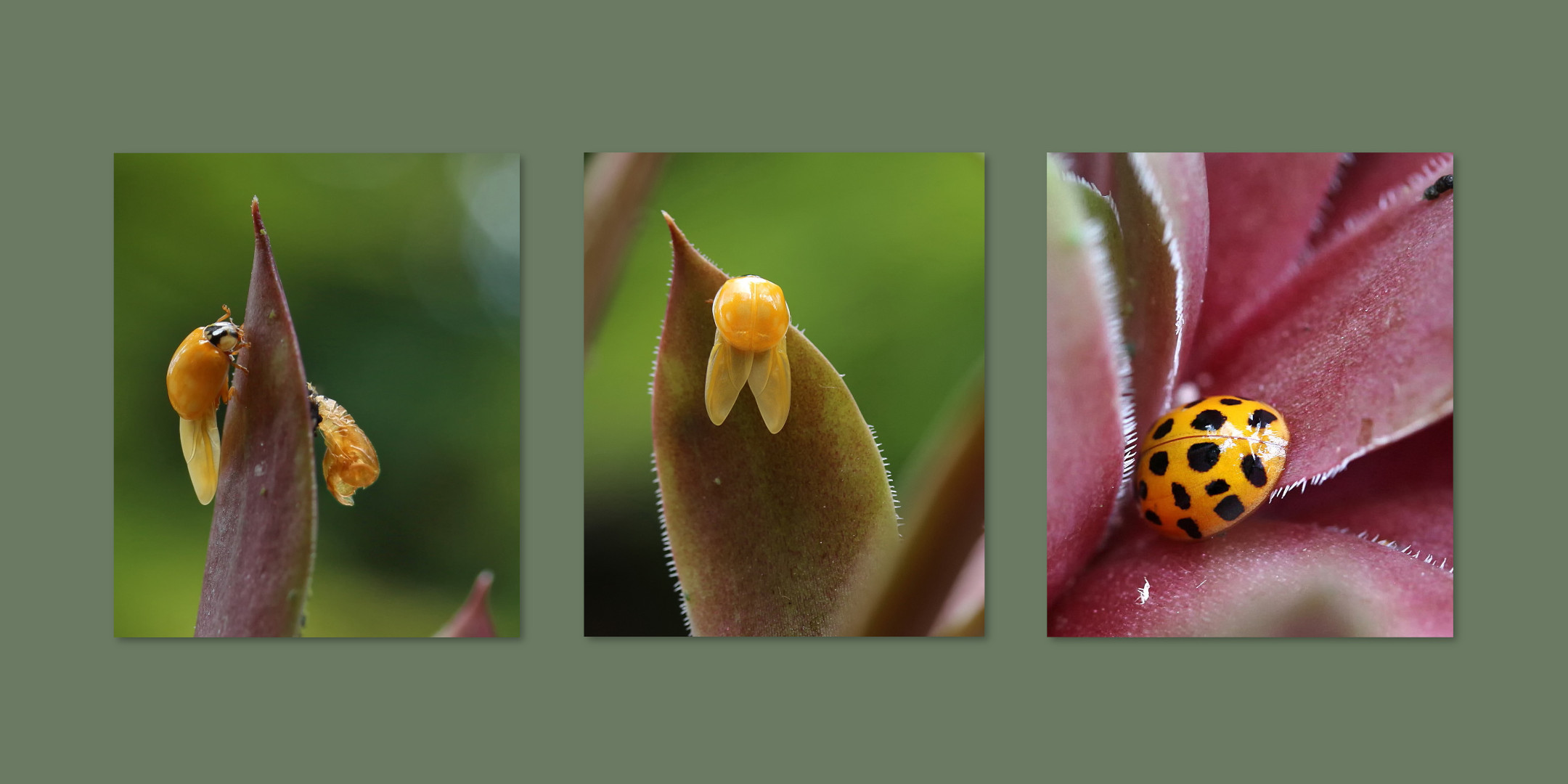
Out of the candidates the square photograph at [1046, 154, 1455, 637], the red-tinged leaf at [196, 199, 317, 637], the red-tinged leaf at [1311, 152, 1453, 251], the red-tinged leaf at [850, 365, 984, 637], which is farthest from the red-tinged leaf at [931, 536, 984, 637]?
the red-tinged leaf at [196, 199, 317, 637]

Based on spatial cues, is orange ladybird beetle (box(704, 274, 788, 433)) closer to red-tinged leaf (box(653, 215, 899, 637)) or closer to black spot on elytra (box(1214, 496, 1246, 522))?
red-tinged leaf (box(653, 215, 899, 637))

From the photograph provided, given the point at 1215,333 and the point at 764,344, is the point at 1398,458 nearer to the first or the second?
the point at 1215,333

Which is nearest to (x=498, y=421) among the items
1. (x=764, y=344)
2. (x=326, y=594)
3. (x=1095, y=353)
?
(x=326, y=594)

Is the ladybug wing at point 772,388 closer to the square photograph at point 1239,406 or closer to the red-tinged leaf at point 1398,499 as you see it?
the square photograph at point 1239,406

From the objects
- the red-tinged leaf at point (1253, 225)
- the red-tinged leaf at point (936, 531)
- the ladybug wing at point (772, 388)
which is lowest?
the red-tinged leaf at point (936, 531)

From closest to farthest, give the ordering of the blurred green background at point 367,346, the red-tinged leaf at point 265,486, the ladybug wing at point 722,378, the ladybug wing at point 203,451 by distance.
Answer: the red-tinged leaf at point 265,486 < the ladybug wing at point 722,378 < the ladybug wing at point 203,451 < the blurred green background at point 367,346

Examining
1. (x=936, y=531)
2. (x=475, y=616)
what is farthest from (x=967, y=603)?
(x=475, y=616)

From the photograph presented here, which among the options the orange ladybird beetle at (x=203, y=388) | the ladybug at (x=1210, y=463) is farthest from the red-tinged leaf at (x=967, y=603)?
the orange ladybird beetle at (x=203, y=388)
